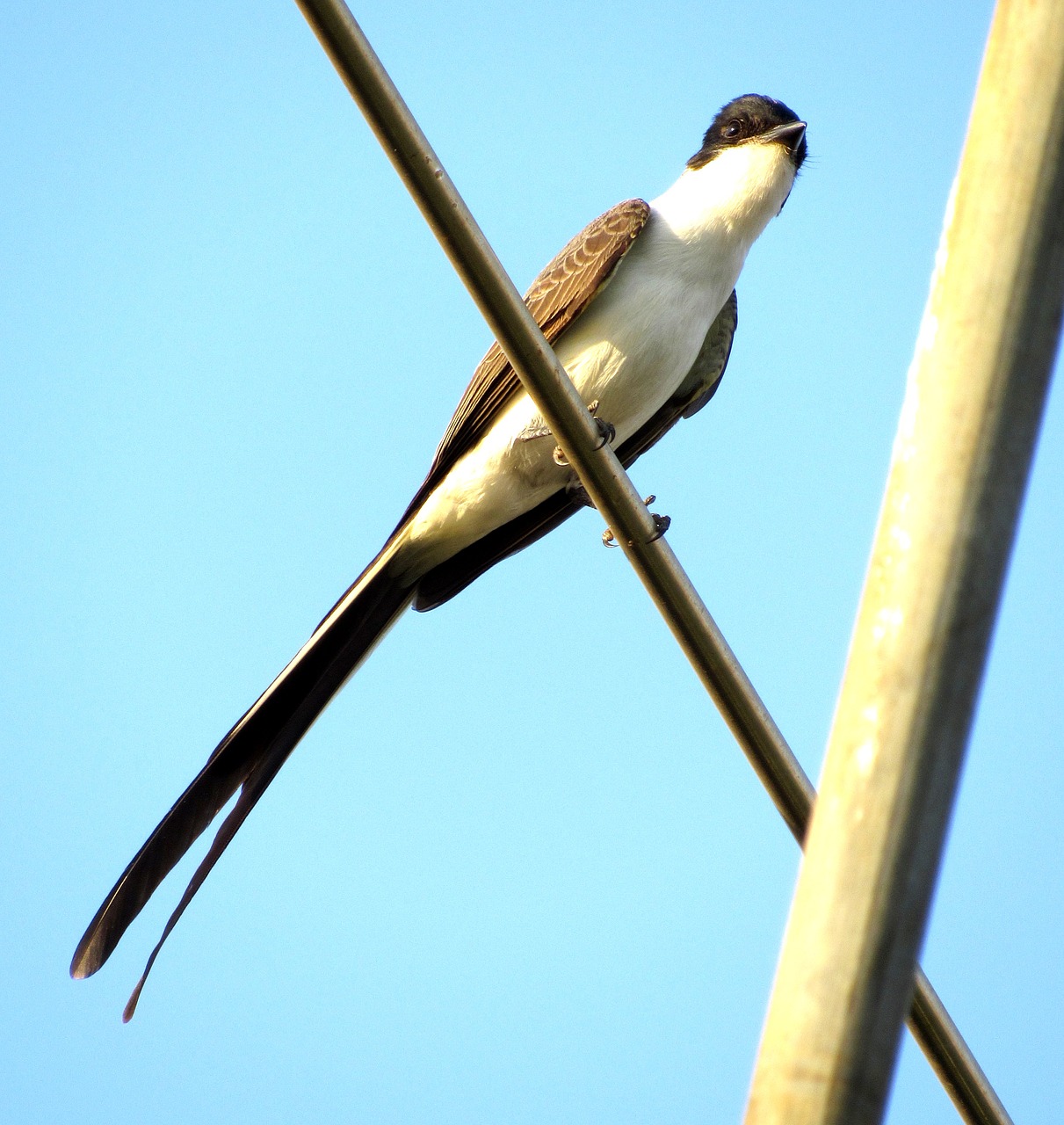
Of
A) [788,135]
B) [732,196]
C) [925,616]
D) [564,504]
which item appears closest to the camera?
[925,616]

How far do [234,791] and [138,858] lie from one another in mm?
392

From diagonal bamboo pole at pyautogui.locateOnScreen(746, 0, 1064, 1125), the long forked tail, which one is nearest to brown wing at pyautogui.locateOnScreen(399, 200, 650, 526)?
the long forked tail

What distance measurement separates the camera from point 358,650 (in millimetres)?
3678

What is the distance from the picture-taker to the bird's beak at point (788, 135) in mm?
4719

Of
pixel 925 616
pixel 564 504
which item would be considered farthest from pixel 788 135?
pixel 925 616

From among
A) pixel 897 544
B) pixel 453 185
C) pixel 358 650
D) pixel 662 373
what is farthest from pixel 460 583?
pixel 897 544

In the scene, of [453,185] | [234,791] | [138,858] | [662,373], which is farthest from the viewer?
[662,373]

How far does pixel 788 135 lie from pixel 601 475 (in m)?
3.02

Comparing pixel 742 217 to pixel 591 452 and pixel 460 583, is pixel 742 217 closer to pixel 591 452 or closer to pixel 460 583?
pixel 460 583

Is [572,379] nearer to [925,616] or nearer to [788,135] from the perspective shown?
[788,135]

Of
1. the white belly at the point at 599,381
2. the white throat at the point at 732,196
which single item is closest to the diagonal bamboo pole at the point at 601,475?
the white belly at the point at 599,381

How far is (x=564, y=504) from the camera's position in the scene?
433 centimetres

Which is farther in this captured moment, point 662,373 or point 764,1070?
point 662,373

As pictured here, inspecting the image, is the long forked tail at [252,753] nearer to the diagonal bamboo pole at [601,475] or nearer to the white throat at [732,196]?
the diagonal bamboo pole at [601,475]
